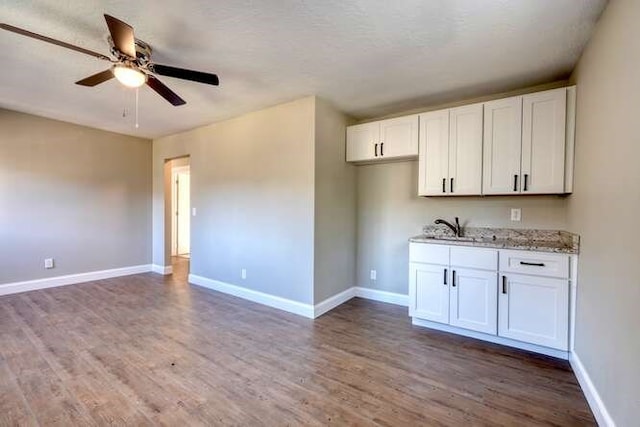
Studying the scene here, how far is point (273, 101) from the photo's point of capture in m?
3.44

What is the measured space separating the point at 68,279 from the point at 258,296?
3087 mm

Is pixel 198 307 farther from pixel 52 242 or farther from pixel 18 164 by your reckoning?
pixel 18 164

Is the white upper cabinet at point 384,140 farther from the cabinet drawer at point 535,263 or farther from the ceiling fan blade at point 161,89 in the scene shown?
the ceiling fan blade at point 161,89

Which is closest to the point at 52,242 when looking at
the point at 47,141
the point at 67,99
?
the point at 47,141

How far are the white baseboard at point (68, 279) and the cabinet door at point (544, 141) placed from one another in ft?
19.1

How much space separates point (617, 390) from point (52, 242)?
6.13 m

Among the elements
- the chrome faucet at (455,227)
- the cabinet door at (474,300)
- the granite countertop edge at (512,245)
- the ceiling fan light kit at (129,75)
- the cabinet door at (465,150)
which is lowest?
the cabinet door at (474,300)

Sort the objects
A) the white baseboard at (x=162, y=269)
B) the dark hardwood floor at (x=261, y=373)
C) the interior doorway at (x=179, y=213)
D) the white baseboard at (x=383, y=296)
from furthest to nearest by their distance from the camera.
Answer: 1. the interior doorway at (x=179, y=213)
2. the white baseboard at (x=162, y=269)
3. the white baseboard at (x=383, y=296)
4. the dark hardwood floor at (x=261, y=373)

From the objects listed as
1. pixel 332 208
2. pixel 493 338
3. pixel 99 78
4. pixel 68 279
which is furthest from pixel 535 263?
pixel 68 279

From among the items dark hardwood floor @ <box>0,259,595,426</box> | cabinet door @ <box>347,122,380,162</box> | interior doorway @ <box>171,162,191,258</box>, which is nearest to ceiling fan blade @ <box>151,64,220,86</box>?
cabinet door @ <box>347,122,380,162</box>

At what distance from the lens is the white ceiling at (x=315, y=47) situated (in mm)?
1839

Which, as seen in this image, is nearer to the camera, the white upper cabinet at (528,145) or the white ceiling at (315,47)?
the white ceiling at (315,47)

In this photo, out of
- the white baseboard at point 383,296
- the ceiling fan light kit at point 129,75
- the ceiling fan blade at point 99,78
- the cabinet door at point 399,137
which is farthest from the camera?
the white baseboard at point 383,296

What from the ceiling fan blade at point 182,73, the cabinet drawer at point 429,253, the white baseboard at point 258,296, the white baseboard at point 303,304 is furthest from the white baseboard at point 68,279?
the cabinet drawer at point 429,253
